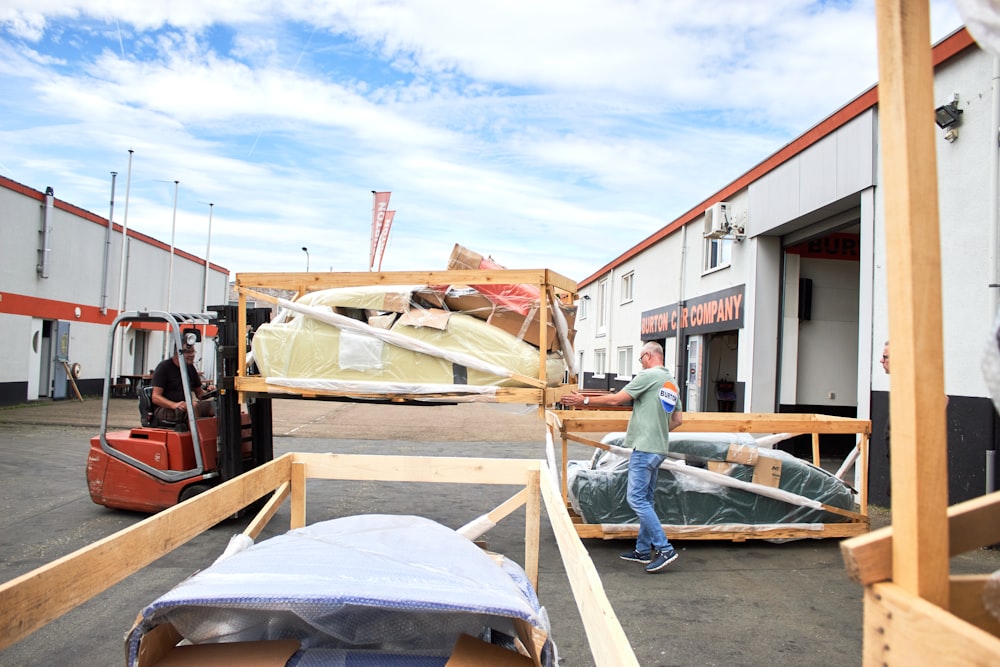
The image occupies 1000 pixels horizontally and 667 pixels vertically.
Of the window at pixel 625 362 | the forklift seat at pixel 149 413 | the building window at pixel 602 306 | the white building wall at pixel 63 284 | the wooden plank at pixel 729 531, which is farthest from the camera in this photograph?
the building window at pixel 602 306

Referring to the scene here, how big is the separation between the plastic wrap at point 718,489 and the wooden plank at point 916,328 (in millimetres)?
5524

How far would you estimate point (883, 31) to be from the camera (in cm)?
114

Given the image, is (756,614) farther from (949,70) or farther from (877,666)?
(949,70)

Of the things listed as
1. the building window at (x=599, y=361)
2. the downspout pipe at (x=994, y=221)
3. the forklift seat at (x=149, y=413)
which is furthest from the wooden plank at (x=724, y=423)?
the building window at (x=599, y=361)

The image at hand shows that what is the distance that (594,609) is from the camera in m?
2.01

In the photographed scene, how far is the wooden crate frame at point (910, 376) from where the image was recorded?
1.06m

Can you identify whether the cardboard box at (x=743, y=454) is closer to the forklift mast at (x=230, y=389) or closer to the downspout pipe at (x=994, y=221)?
the downspout pipe at (x=994, y=221)

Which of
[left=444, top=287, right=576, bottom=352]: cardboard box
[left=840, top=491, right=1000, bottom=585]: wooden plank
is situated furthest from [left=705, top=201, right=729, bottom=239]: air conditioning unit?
[left=840, top=491, right=1000, bottom=585]: wooden plank

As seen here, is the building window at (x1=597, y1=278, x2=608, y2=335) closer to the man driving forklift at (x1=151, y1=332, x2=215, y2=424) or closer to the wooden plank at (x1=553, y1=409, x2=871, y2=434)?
the wooden plank at (x1=553, y1=409, x2=871, y2=434)

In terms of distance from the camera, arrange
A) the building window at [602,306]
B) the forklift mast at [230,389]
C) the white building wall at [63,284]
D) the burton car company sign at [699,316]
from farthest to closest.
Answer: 1. the building window at [602,306]
2. the white building wall at [63,284]
3. the burton car company sign at [699,316]
4. the forklift mast at [230,389]

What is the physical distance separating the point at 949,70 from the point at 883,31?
25.2 feet

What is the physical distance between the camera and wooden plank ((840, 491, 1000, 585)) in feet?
3.59

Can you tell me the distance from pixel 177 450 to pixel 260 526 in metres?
3.84

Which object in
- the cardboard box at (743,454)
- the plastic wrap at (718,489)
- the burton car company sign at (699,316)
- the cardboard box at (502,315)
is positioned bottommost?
the plastic wrap at (718,489)
